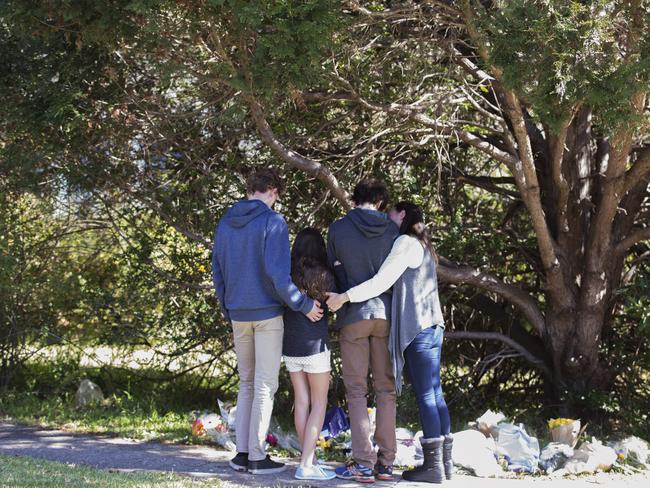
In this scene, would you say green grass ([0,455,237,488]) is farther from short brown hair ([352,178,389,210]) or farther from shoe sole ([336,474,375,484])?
short brown hair ([352,178,389,210])

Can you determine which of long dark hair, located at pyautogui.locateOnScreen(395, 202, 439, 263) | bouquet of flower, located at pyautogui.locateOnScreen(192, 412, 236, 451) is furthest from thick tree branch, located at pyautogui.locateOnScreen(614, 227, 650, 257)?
bouquet of flower, located at pyautogui.locateOnScreen(192, 412, 236, 451)

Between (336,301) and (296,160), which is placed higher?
(296,160)

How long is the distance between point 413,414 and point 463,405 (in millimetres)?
1098

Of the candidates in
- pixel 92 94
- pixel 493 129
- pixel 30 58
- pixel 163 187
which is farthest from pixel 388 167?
pixel 30 58

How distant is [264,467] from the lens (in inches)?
243

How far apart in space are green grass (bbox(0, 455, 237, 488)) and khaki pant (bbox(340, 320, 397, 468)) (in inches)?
36.8

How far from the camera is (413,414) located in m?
8.32

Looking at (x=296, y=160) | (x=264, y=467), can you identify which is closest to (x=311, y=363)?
(x=264, y=467)

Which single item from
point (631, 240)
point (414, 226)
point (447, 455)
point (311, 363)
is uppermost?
point (631, 240)

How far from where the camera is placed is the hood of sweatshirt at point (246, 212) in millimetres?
6066

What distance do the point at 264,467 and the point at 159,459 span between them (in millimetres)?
→ 1096

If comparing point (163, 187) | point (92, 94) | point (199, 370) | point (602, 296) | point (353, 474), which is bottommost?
point (353, 474)

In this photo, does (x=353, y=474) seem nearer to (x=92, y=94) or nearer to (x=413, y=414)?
(x=413, y=414)

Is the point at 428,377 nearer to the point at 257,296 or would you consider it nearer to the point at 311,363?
the point at 311,363
